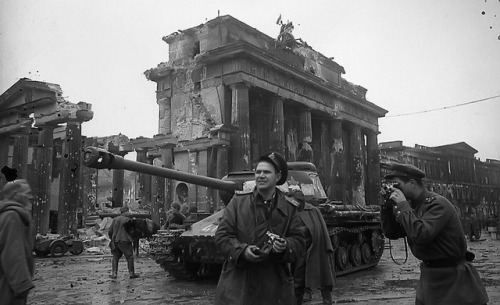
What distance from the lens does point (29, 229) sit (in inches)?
147

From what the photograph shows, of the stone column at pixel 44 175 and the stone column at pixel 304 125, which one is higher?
the stone column at pixel 304 125

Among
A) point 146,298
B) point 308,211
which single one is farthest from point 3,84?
point 308,211

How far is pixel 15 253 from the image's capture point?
341 centimetres

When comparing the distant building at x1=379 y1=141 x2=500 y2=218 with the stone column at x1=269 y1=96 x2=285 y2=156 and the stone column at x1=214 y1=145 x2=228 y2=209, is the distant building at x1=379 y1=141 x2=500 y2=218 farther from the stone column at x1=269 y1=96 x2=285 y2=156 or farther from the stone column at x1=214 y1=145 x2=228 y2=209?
the stone column at x1=214 y1=145 x2=228 y2=209

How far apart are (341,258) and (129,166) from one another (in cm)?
589

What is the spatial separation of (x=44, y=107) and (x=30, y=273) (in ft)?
53.5

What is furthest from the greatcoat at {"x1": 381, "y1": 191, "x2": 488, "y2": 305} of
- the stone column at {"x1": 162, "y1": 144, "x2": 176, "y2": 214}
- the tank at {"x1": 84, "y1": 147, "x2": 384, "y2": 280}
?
the stone column at {"x1": 162, "y1": 144, "x2": 176, "y2": 214}

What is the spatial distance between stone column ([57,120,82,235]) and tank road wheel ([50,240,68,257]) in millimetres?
1610

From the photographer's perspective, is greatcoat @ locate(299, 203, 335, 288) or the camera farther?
greatcoat @ locate(299, 203, 335, 288)

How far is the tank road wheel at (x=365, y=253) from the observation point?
11617mm

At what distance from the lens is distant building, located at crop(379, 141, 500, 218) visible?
39844 mm

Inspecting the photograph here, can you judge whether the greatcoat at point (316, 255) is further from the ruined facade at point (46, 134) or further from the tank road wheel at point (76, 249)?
the ruined facade at point (46, 134)

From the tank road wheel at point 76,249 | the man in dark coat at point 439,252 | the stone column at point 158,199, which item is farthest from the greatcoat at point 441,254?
the stone column at point 158,199

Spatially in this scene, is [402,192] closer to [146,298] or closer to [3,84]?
[146,298]
